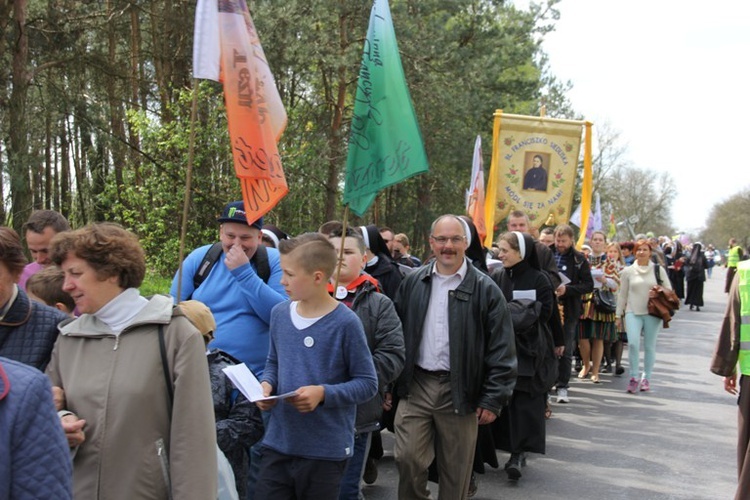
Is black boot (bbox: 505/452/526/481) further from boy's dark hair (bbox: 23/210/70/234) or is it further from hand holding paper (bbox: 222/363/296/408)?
boy's dark hair (bbox: 23/210/70/234)

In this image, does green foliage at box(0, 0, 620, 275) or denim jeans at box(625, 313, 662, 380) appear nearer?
denim jeans at box(625, 313, 662, 380)

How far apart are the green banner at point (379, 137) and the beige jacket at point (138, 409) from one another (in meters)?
2.48

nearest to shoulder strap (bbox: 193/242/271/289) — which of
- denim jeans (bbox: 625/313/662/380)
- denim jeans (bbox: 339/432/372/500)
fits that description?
denim jeans (bbox: 339/432/372/500)

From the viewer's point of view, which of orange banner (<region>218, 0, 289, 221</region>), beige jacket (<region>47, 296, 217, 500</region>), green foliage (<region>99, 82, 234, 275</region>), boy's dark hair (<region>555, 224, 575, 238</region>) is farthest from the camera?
green foliage (<region>99, 82, 234, 275</region>)

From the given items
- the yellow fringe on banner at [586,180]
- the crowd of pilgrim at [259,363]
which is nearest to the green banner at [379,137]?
the crowd of pilgrim at [259,363]

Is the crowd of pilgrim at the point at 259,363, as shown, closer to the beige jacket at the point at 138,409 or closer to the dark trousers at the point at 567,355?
the beige jacket at the point at 138,409

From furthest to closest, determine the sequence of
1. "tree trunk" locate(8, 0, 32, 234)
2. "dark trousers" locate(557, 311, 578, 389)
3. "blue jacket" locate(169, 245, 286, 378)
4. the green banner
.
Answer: "dark trousers" locate(557, 311, 578, 389) → "tree trunk" locate(8, 0, 32, 234) → the green banner → "blue jacket" locate(169, 245, 286, 378)

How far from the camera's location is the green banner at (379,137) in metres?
5.28

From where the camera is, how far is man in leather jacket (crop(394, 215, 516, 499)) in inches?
200

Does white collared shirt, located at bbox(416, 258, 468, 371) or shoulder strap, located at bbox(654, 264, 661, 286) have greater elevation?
shoulder strap, located at bbox(654, 264, 661, 286)

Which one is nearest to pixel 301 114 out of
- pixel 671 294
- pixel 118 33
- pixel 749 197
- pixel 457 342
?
pixel 118 33

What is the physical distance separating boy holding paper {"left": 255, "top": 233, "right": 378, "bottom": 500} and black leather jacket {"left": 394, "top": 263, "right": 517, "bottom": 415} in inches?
43.4

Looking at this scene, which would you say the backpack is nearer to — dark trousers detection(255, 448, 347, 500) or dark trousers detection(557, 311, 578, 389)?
dark trousers detection(255, 448, 347, 500)

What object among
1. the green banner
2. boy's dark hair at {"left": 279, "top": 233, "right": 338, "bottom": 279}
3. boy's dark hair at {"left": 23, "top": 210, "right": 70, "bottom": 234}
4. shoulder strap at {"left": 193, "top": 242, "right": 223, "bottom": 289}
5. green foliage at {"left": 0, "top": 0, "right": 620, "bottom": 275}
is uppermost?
green foliage at {"left": 0, "top": 0, "right": 620, "bottom": 275}
